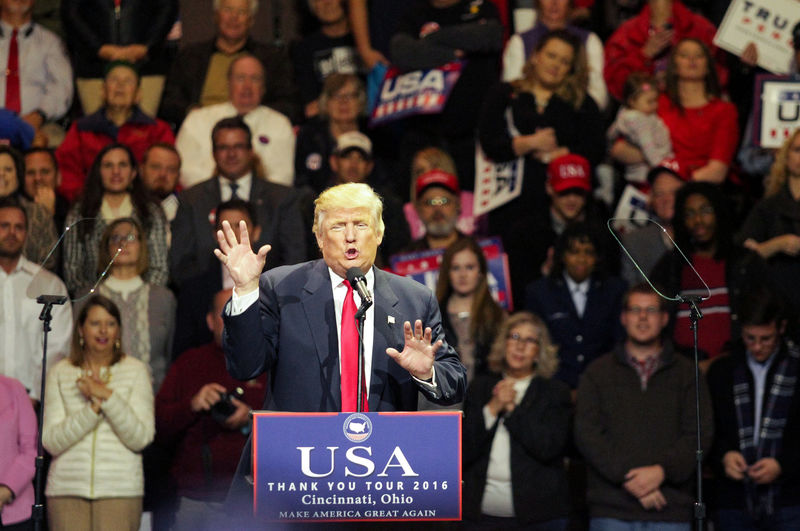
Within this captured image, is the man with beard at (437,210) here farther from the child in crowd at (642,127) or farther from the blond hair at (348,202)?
the blond hair at (348,202)

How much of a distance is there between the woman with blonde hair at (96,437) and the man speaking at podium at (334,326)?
2644 mm

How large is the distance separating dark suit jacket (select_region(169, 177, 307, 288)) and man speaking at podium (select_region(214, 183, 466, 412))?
12.0ft

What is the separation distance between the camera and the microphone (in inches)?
151

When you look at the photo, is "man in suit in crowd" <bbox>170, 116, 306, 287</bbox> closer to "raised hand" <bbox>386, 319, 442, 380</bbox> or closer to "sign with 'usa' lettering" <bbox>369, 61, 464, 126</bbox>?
"sign with 'usa' lettering" <bbox>369, 61, 464, 126</bbox>

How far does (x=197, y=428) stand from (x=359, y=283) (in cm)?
329

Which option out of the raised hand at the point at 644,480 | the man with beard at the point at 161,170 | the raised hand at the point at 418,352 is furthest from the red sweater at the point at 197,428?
the raised hand at the point at 418,352

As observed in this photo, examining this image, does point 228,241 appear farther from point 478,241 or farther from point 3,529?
point 478,241

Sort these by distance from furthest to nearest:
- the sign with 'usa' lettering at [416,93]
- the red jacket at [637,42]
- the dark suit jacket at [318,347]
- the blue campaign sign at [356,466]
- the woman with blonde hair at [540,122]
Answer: the red jacket at [637,42], the sign with 'usa' lettering at [416,93], the woman with blonde hair at [540,122], the dark suit jacket at [318,347], the blue campaign sign at [356,466]

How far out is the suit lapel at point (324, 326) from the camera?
416 cm

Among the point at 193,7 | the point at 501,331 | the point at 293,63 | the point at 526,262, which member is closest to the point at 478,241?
the point at 526,262

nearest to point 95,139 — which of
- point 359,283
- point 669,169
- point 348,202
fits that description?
point 669,169

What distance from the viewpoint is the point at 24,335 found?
23.9 feet

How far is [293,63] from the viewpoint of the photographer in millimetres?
9969

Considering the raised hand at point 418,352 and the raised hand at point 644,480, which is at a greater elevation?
the raised hand at point 418,352
